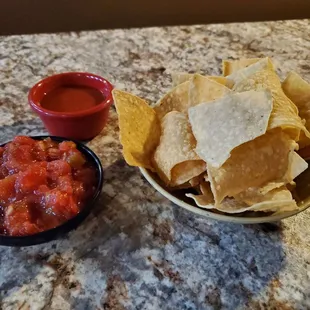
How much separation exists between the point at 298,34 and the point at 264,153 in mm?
1085

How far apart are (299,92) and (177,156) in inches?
14.1

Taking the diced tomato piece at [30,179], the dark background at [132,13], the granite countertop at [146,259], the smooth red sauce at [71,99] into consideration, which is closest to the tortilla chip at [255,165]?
the granite countertop at [146,259]

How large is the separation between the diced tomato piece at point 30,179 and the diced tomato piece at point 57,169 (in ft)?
0.05

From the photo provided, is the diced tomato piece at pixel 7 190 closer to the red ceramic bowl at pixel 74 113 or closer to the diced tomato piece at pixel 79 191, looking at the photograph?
the diced tomato piece at pixel 79 191

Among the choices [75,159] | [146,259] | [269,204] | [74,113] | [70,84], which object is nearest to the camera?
[269,204]

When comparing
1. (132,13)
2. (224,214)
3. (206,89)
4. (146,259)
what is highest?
(206,89)

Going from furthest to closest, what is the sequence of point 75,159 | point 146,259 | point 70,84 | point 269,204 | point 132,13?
point 132,13 → point 70,84 → point 75,159 → point 146,259 → point 269,204

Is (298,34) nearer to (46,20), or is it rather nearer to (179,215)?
(179,215)

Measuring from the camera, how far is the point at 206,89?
112 centimetres

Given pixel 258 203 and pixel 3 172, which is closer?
pixel 258 203

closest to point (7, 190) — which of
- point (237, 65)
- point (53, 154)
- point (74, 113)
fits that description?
point (53, 154)

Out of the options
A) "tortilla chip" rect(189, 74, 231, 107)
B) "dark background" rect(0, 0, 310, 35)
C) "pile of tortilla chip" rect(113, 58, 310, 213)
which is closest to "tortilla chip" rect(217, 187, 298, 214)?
"pile of tortilla chip" rect(113, 58, 310, 213)

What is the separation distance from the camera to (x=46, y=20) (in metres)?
2.57

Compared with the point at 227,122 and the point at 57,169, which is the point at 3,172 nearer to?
the point at 57,169
